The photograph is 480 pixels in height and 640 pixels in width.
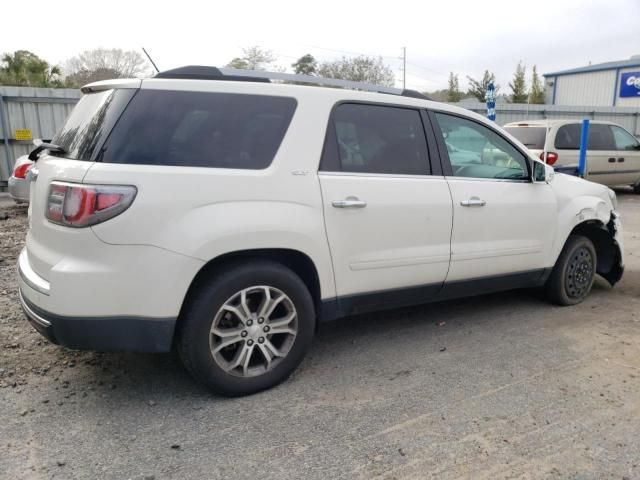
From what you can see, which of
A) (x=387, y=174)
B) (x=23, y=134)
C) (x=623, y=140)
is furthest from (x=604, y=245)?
(x=23, y=134)

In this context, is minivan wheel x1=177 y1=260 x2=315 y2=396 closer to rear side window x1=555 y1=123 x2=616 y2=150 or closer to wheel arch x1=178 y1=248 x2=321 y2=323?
wheel arch x1=178 y1=248 x2=321 y2=323

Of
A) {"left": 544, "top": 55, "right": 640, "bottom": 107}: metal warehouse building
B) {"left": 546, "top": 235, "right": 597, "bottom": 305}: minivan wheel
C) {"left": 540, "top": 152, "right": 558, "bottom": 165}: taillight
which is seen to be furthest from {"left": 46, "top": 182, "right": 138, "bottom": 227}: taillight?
{"left": 544, "top": 55, "right": 640, "bottom": 107}: metal warehouse building

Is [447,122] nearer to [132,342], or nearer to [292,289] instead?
[292,289]

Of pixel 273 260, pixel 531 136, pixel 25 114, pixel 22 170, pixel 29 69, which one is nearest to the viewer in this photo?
pixel 273 260

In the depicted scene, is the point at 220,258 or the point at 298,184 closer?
the point at 220,258

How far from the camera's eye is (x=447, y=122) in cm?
416

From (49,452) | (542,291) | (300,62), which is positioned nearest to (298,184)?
(49,452)

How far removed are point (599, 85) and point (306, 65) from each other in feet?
73.3

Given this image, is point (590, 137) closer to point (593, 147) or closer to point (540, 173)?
point (593, 147)

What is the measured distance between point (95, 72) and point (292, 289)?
36349 millimetres

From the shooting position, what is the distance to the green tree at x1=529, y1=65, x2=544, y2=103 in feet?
148

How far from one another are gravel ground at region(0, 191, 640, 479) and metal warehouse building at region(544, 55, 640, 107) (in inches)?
1517

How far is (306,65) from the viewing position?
4619 centimetres

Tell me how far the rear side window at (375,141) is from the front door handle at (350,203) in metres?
0.20
